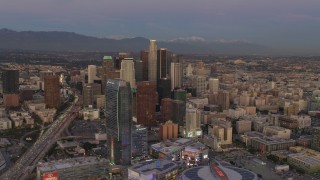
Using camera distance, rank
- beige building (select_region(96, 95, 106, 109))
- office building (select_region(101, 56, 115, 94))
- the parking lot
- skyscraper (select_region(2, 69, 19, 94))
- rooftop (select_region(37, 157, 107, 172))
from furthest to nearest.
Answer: office building (select_region(101, 56, 115, 94))
skyscraper (select_region(2, 69, 19, 94))
beige building (select_region(96, 95, 106, 109))
the parking lot
rooftop (select_region(37, 157, 107, 172))

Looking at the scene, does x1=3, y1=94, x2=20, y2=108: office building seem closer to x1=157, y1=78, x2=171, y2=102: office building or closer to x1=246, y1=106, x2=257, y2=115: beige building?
x1=157, y1=78, x2=171, y2=102: office building

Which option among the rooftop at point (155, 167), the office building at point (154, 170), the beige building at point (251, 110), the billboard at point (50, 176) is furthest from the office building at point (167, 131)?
the beige building at point (251, 110)

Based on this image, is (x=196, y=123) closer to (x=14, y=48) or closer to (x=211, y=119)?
(x=211, y=119)

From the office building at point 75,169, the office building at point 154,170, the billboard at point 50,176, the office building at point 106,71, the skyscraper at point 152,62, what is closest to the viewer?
the billboard at point 50,176

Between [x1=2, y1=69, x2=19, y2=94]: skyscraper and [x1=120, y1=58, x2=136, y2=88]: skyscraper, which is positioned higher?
[x1=120, y1=58, x2=136, y2=88]: skyscraper

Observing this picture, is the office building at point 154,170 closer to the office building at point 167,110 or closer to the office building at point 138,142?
the office building at point 138,142

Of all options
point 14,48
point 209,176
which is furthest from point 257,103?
point 14,48

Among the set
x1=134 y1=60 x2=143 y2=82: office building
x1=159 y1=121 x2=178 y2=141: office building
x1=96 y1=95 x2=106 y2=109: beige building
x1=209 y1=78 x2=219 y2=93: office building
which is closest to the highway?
x1=96 y1=95 x2=106 y2=109: beige building
